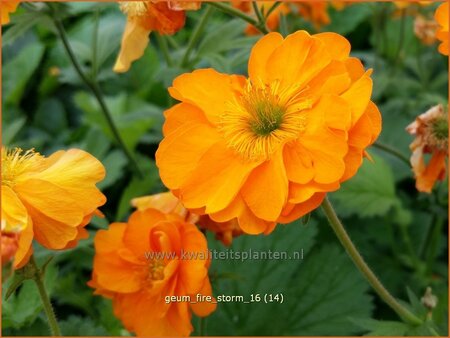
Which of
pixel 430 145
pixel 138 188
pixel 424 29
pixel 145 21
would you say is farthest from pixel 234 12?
pixel 424 29

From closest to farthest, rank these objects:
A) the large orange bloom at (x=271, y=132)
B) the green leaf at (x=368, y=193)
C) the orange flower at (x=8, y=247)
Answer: the orange flower at (x=8, y=247) < the large orange bloom at (x=271, y=132) < the green leaf at (x=368, y=193)

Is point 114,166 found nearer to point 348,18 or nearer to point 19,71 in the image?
point 19,71

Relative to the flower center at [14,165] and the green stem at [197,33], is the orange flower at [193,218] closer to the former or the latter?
the flower center at [14,165]

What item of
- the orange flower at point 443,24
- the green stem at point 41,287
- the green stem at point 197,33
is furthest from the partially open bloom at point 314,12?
the green stem at point 41,287

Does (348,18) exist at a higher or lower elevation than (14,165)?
lower

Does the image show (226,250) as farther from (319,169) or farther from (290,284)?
(319,169)

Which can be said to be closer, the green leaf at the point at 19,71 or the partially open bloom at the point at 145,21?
the partially open bloom at the point at 145,21
